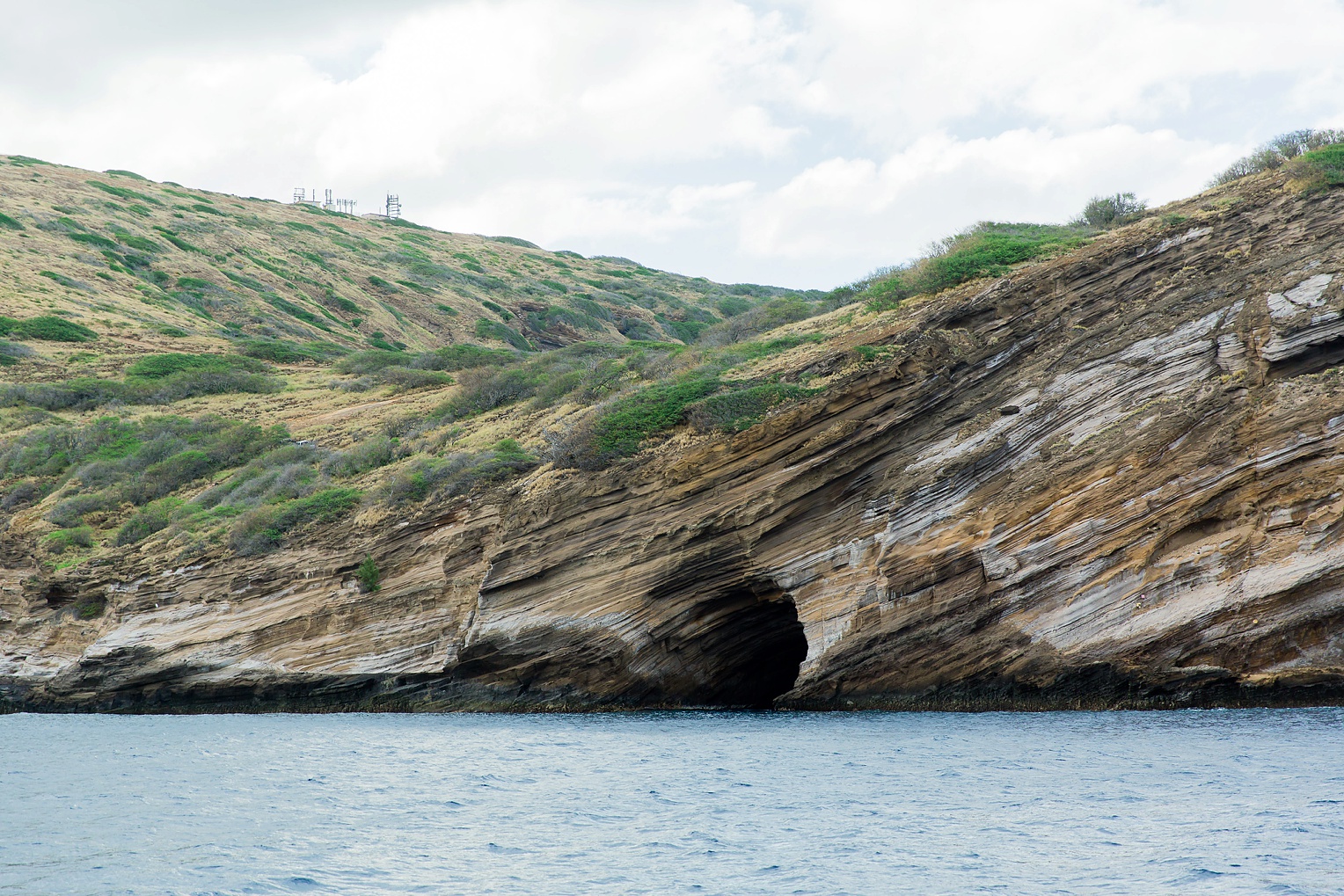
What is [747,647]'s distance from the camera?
2450 cm

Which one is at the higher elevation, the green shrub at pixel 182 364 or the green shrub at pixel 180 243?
the green shrub at pixel 180 243

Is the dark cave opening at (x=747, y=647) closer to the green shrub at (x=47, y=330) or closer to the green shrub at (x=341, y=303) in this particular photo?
the green shrub at (x=47, y=330)

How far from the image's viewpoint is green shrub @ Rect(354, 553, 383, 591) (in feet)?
80.9

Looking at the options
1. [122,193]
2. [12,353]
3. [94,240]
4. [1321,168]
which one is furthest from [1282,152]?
[122,193]

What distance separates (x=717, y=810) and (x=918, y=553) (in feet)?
27.9

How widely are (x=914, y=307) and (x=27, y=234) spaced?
180 ft

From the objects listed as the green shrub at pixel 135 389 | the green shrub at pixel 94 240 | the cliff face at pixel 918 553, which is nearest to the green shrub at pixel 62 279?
the green shrub at pixel 94 240

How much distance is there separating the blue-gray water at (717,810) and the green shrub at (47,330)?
34.3 metres

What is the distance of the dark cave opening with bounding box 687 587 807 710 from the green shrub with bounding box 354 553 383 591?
7543 mm

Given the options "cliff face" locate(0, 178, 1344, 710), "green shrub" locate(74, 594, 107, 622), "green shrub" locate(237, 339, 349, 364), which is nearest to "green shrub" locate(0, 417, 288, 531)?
"green shrub" locate(74, 594, 107, 622)

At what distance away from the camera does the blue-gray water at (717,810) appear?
416 inches

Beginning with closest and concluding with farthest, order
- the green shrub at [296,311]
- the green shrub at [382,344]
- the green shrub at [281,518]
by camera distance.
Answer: the green shrub at [281,518] → the green shrub at [382,344] → the green shrub at [296,311]

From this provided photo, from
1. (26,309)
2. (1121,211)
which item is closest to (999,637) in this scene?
(1121,211)

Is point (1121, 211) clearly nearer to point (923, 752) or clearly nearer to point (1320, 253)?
point (1320, 253)
